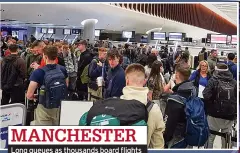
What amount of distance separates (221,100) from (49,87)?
1.57 meters

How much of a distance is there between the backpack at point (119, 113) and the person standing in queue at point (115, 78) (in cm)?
118

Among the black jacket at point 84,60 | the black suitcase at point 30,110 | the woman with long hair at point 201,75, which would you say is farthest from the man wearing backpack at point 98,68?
the woman with long hair at point 201,75

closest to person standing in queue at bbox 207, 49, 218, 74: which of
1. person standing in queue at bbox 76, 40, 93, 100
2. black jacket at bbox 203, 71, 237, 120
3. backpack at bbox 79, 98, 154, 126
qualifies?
black jacket at bbox 203, 71, 237, 120

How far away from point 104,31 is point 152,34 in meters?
0.52

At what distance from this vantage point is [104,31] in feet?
12.3

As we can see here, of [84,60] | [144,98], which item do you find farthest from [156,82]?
[144,98]

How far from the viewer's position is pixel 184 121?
267 cm

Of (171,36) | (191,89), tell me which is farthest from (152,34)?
(191,89)

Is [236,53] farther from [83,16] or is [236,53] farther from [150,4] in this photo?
[83,16]

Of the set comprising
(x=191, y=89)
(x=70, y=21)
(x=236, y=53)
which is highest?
(x=70, y=21)

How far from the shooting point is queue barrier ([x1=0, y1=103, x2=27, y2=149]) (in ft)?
9.21

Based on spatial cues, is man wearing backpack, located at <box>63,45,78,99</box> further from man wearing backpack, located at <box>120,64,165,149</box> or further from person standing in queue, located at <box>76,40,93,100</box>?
man wearing backpack, located at <box>120,64,165,149</box>

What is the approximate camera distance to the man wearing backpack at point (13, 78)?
3904mm

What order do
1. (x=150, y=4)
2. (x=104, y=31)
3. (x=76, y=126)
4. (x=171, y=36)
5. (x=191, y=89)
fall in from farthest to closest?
(x=171, y=36) < (x=104, y=31) < (x=150, y=4) < (x=191, y=89) < (x=76, y=126)
